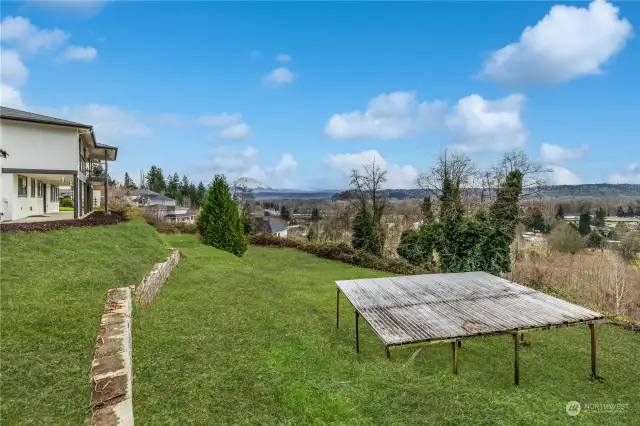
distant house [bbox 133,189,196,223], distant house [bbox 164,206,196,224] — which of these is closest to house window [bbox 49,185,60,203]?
distant house [bbox 133,189,196,223]

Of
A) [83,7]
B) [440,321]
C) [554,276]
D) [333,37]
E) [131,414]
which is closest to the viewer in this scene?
[131,414]

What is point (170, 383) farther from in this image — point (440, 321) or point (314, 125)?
point (314, 125)

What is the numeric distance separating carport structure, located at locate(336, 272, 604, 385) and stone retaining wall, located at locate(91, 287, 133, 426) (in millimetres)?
3280

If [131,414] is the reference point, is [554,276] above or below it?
below

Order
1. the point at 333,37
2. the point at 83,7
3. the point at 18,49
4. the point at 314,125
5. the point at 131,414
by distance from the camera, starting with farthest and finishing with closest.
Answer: the point at 314,125
the point at 333,37
the point at 18,49
the point at 83,7
the point at 131,414

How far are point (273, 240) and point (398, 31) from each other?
1671 cm

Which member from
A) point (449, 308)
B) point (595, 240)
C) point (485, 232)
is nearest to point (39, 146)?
point (449, 308)

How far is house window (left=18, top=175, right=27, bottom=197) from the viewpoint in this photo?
48.2ft

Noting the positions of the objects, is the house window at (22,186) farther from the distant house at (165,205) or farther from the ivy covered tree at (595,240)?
the ivy covered tree at (595,240)

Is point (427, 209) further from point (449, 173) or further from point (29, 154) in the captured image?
point (29, 154)

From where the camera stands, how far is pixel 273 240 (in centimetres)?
2572

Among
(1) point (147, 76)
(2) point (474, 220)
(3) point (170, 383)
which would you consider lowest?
(3) point (170, 383)

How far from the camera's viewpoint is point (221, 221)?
729 inches

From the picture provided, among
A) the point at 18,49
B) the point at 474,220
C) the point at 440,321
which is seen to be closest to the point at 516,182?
the point at 474,220
